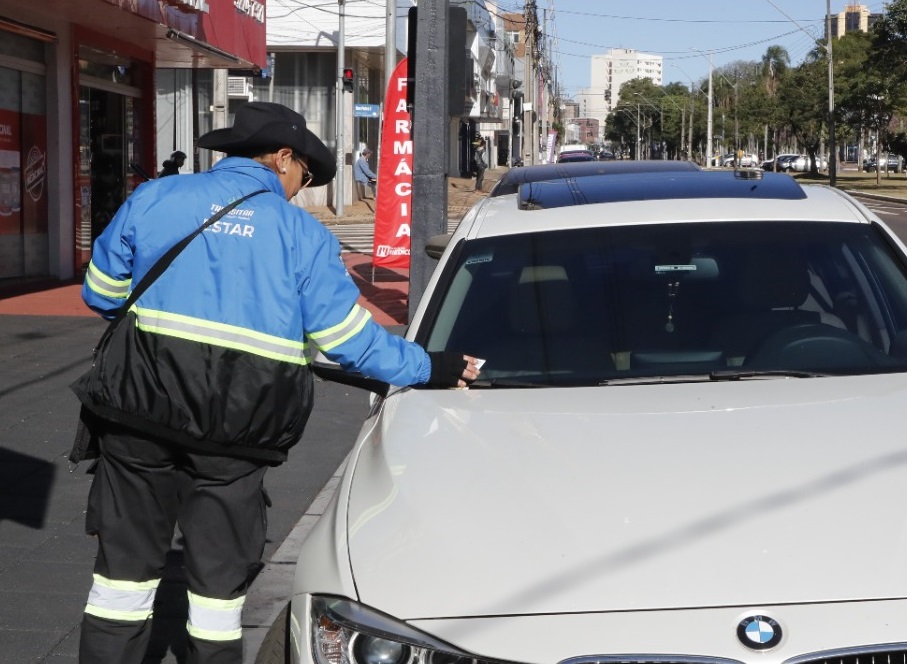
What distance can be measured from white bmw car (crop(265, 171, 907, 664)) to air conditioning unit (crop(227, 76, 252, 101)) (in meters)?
31.0

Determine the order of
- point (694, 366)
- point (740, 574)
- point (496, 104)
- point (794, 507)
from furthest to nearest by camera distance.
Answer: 1. point (496, 104)
2. point (694, 366)
3. point (794, 507)
4. point (740, 574)

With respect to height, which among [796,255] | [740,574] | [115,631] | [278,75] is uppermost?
[278,75]

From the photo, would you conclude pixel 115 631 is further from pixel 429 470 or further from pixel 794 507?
pixel 794 507

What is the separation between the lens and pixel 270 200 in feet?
11.0

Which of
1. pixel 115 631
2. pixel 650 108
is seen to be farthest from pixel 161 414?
pixel 650 108

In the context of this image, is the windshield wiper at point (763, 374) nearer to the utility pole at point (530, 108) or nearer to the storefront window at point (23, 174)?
the storefront window at point (23, 174)

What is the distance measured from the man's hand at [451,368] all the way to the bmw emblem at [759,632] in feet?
4.66

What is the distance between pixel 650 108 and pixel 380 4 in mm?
116002

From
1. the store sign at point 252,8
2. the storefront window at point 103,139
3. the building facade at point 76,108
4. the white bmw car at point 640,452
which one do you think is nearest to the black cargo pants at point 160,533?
the white bmw car at point 640,452

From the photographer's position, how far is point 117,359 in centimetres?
329

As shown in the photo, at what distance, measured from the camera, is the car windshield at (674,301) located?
3922mm

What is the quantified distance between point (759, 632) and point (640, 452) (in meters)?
0.73

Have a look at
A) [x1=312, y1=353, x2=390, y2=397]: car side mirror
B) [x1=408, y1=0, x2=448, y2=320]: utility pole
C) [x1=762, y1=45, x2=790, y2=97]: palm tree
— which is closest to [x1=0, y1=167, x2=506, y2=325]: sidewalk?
[x1=408, y1=0, x2=448, y2=320]: utility pole

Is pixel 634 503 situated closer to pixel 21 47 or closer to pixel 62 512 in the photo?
pixel 62 512
